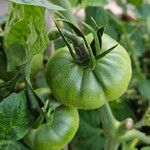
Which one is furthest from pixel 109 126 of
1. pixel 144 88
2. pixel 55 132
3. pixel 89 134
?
pixel 144 88

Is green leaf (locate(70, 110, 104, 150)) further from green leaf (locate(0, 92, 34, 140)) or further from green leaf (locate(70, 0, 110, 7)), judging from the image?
green leaf (locate(0, 92, 34, 140))

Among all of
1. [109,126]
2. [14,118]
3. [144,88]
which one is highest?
[14,118]

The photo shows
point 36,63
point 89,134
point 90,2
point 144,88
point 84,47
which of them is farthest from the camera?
point 144,88

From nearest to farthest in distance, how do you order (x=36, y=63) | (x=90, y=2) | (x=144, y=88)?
(x=36, y=63) < (x=90, y=2) < (x=144, y=88)

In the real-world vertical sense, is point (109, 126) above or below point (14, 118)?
below

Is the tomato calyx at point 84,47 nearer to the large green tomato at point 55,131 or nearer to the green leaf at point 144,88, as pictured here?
the large green tomato at point 55,131

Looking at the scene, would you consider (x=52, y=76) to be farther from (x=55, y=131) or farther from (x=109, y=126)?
(x=109, y=126)

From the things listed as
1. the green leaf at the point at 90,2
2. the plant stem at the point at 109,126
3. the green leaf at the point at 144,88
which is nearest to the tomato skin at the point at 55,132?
the plant stem at the point at 109,126

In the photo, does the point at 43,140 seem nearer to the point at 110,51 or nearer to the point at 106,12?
the point at 110,51
